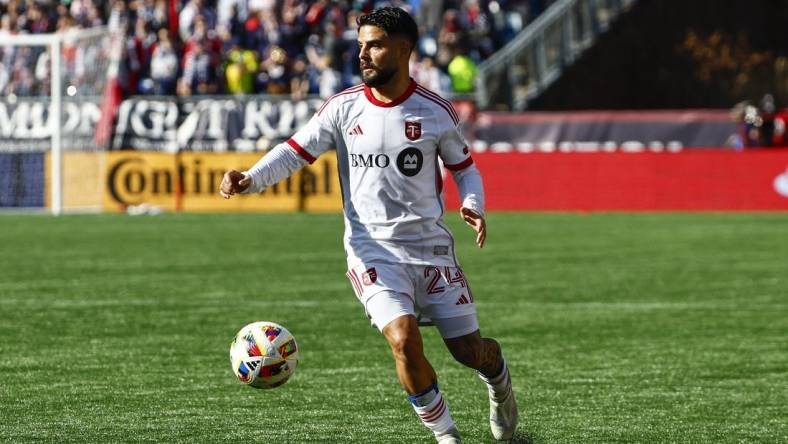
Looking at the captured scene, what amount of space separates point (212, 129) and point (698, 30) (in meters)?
13.0

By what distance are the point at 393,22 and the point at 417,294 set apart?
119 centimetres

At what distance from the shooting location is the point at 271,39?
32.7 metres

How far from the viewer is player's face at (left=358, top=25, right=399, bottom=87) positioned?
23.3ft

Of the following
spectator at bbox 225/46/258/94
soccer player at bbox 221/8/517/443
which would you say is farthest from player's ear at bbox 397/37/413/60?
spectator at bbox 225/46/258/94

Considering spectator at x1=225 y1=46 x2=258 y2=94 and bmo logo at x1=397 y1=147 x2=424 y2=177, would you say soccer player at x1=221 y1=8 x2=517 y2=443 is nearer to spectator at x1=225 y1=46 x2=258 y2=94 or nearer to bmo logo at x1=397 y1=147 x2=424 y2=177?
bmo logo at x1=397 y1=147 x2=424 y2=177

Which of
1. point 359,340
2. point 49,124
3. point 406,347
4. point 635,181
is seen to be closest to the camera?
point 406,347

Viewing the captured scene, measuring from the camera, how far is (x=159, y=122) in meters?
29.6

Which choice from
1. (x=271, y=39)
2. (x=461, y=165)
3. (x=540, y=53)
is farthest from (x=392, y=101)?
(x=271, y=39)

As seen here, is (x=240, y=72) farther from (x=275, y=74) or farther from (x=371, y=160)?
(x=371, y=160)

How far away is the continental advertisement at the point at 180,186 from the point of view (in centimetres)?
2903

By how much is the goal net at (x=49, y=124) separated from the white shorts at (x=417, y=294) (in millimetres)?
21560

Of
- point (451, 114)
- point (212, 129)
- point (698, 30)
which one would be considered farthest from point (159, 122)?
point (451, 114)

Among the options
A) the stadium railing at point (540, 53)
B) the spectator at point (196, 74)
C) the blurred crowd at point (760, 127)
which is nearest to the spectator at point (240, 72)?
the spectator at point (196, 74)

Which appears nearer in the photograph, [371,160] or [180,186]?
[371,160]
